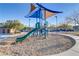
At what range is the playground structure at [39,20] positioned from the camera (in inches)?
142

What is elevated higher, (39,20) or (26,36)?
(39,20)

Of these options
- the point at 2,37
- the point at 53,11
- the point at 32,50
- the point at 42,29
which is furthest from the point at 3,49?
the point at 53,11

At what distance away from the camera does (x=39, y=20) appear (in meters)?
3.63

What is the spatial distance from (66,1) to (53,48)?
0.72 metres

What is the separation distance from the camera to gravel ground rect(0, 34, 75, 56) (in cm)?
357

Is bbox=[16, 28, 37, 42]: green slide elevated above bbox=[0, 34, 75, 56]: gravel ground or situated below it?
above

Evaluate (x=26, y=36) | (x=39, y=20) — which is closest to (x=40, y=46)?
(x=26, y=36)

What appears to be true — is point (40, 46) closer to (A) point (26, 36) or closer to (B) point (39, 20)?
(A) point (26, 36)

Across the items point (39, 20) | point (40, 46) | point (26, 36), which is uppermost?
point (39, 20)

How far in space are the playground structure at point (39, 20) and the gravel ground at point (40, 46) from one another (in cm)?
6

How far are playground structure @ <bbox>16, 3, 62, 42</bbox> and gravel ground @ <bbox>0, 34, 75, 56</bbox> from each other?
6 cm

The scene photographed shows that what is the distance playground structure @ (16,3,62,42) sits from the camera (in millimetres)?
3598

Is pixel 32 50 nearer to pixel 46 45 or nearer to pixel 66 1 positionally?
pixel 46 45

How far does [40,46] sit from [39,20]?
39 centimetres
